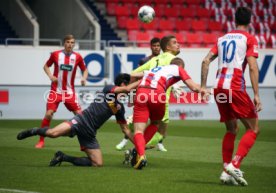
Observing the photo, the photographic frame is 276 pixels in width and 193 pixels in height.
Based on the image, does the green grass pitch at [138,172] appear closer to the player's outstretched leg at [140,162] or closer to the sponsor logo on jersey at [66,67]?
the player's outstretched leg at [140,162]

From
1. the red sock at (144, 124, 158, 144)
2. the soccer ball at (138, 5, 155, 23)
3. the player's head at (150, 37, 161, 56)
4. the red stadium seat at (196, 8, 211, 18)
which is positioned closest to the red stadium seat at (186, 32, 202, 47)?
the red stadium seat at (196, 8, 211, 18)

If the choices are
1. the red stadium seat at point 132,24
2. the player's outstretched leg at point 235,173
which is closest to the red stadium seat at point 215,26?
the red stadium seat at point 132,24

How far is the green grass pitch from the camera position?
9.69 metres

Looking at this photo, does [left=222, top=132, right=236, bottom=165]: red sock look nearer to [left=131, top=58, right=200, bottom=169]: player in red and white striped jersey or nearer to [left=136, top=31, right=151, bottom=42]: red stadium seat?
[left=131, top=58, right=200, bottom=169]: player in red and white striped jersey

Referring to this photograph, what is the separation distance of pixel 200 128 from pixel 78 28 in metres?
7.94

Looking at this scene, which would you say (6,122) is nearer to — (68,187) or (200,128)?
(200,128)

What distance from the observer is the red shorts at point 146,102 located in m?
11.6

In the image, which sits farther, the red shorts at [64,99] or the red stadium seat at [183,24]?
the red stadium seat at [183,24]

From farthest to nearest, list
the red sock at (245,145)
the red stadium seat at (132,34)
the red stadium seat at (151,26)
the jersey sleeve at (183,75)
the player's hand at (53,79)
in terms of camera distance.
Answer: the red stadium seat at (151,26)
the red stadium seat at (132,34)
the player's hand at (53,79)
the jersey sleeve at (183,75)
the red sock at (245,145)

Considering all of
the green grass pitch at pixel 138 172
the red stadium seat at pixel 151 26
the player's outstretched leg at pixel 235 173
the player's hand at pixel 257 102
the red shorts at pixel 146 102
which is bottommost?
the green grass pitch at pixel 138 172

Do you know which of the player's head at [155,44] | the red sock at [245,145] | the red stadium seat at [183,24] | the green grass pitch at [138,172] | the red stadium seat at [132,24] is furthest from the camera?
the red stadium seat at [183,24]

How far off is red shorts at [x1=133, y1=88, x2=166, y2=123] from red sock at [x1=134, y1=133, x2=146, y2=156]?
25 centimetres

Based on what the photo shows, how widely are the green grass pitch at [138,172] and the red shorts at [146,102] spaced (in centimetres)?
79

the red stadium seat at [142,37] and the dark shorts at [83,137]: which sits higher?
the red stadium seat at [142,37]
